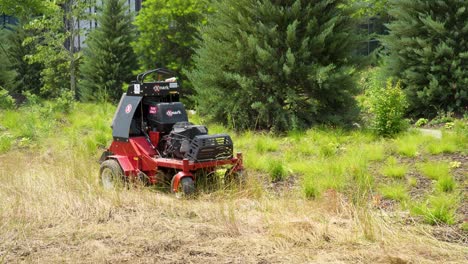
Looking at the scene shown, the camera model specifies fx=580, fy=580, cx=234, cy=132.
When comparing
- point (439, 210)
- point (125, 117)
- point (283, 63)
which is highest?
point (283, 63)

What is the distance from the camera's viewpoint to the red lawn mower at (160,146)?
708cm

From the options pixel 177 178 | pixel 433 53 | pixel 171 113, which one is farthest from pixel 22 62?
pixel 177 178

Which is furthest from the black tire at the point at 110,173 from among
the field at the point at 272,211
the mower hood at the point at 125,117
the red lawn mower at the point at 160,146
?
the mower hood at the point at 125,117

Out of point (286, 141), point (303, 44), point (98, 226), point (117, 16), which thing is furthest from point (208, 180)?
point (117, 16)

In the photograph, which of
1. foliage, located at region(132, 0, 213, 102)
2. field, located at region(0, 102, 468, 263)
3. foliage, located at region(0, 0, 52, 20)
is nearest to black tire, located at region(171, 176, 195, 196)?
field, located at region(0, 102, 468, 263)

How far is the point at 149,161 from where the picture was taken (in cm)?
751

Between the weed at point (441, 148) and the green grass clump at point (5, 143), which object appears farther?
the green grass clump at point (5, 143)

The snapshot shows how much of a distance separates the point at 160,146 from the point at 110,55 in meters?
14.7

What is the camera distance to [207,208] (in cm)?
576

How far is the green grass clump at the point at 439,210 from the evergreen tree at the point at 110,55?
16.9m

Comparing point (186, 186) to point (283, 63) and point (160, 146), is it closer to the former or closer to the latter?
point (160, 146)

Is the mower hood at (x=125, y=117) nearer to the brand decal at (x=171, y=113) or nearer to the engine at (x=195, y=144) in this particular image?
the brand decal at (x=171, y=113)

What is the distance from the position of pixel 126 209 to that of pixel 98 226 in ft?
1.95

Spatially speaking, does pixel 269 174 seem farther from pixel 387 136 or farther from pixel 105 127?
pixel 105 127
